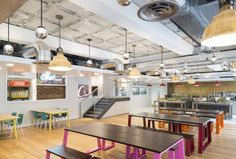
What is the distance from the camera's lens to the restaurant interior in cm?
237

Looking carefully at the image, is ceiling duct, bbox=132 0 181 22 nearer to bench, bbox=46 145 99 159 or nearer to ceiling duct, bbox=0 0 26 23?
ceiling duct, bbox=0 0 26 23

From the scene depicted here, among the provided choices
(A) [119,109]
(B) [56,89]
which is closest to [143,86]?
(A) [119,109]

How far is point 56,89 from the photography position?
880 cm

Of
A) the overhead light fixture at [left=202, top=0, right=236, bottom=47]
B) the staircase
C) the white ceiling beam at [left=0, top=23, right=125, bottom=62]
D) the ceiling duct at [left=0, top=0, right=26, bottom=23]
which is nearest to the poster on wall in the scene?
the staircase

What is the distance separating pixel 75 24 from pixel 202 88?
15932mm

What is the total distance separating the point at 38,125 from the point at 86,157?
5.64 m

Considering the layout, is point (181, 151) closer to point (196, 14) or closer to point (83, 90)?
point (196, 14)

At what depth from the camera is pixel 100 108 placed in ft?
33.3

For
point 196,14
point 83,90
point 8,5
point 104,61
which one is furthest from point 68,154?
point 83,90

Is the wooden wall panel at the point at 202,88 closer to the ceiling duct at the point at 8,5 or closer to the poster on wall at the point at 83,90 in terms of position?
the poster on wall at the point at 83,90

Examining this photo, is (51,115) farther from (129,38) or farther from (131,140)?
(131,140)

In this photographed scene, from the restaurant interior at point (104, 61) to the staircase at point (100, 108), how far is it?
6 cm

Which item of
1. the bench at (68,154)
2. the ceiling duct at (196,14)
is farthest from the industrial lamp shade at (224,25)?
the bench at (68,154)

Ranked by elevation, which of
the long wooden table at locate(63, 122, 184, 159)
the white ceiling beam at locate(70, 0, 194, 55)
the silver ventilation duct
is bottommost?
the long wooden table at locate(63, 122, 184, 159)
